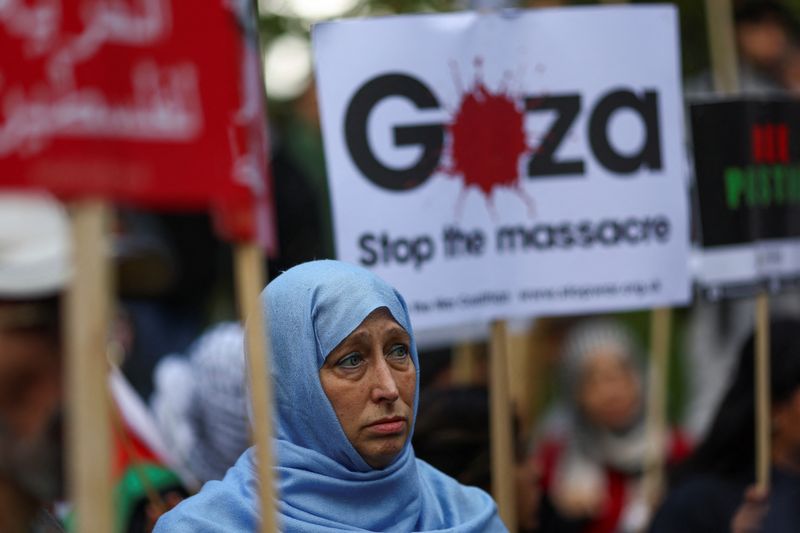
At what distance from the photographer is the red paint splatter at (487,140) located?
4.61 metres

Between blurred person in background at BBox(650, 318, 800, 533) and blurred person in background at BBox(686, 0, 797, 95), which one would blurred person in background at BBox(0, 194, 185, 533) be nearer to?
blurred person in background at BBox(650, 318, 800, 533)

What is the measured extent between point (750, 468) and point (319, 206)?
2352mm

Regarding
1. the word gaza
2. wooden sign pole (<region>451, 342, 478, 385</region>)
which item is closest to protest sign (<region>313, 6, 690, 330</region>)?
the word gaza

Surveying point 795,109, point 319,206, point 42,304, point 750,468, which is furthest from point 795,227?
point 42,304

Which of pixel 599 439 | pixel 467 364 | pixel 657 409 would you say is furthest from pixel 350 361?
pixel 599 439

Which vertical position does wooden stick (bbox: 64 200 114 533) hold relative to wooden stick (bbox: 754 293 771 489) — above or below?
above

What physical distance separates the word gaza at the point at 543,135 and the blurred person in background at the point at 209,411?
84 centimetres

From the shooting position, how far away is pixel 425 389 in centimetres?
539

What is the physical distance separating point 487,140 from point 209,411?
147 centimetres

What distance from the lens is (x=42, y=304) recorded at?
3.61 m

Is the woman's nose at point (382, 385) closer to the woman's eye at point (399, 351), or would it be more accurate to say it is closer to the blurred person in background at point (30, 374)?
the woman's eye at point (399, 351)

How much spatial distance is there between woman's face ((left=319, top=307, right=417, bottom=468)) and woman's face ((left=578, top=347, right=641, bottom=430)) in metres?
3.83

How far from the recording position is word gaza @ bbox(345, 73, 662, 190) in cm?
453

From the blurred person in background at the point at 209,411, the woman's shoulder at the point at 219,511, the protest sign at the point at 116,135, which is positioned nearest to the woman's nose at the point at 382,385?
the woman's shoulder at the point at 219,511
